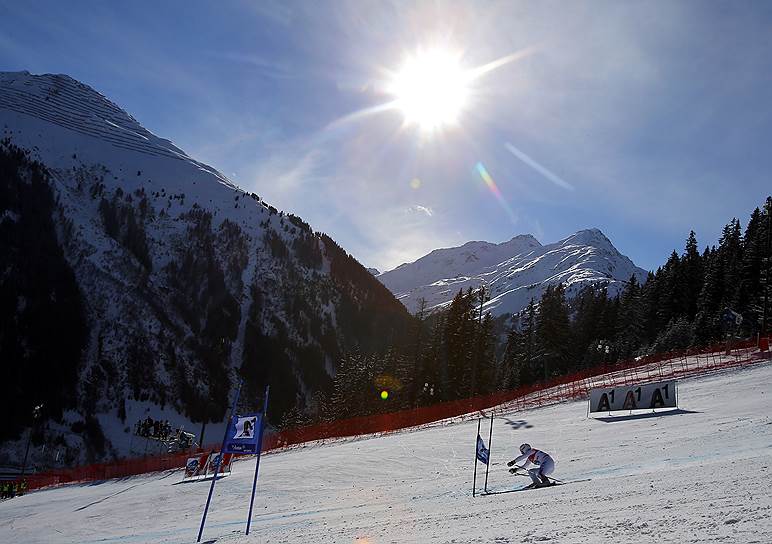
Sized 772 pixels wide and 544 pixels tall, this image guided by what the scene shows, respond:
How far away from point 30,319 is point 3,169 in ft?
158

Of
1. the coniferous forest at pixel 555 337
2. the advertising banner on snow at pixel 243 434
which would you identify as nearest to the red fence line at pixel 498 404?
the coniferous forest at pixel 555 337

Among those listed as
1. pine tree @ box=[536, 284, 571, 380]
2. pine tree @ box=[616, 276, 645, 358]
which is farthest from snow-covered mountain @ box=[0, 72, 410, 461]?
pine tree @ box=[616, 276, 645, 358]

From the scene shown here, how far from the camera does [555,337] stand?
6450cm

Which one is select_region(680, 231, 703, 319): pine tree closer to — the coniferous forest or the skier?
the coniferous forest

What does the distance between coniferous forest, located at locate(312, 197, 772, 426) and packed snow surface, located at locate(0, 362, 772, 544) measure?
30.6m

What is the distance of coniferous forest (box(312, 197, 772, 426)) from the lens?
Answer: 5662 centimetres

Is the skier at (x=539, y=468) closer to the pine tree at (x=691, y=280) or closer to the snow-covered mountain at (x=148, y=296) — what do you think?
the pine tree at (x=691, y=280)

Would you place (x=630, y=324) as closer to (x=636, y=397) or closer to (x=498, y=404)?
(x=498, y=404)

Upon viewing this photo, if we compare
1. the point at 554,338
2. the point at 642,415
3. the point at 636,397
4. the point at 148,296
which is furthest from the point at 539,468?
the point at 148,296

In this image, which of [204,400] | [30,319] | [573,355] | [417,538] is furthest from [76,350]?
[417,538]

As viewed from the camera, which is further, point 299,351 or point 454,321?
point 299,351

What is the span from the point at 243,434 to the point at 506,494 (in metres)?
6.69

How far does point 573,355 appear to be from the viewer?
240ft

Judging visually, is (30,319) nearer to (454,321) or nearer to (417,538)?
(454,321)
